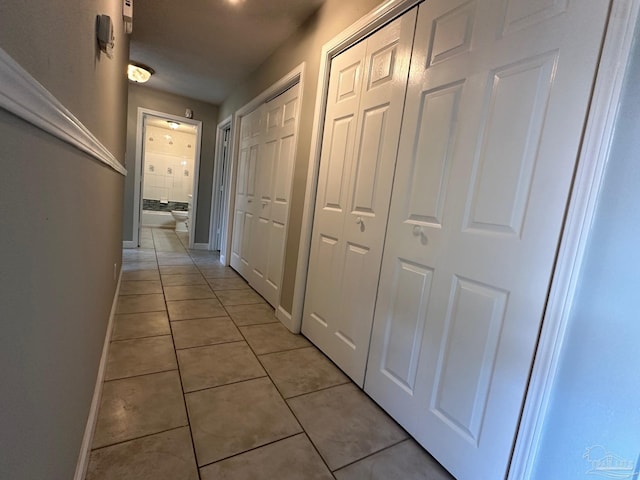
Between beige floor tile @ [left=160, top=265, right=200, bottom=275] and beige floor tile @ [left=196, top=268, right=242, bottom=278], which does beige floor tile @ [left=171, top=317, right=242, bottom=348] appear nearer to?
beige floor tile @ [left=196, top=268, right=242, bottom=278]

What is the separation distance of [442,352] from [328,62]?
1893 millimetres

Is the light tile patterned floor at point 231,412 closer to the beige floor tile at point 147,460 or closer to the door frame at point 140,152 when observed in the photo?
the beige floor tile at point 147,460

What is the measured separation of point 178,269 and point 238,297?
1184mm

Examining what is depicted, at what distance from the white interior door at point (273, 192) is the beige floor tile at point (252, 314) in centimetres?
10

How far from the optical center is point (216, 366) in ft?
5.48

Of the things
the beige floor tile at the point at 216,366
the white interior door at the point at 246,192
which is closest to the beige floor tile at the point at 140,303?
the beige floor tile at the point at 216,366

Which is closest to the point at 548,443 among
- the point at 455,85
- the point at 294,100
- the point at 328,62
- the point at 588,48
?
the point at 588,48

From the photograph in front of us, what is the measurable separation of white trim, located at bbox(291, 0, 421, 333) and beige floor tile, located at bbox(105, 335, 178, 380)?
2.84 ft

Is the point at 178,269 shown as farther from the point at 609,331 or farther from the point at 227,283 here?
the point at 609,331

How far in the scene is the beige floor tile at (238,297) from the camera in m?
2.69

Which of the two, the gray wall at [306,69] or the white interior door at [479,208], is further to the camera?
the gray wall at [306,69]
